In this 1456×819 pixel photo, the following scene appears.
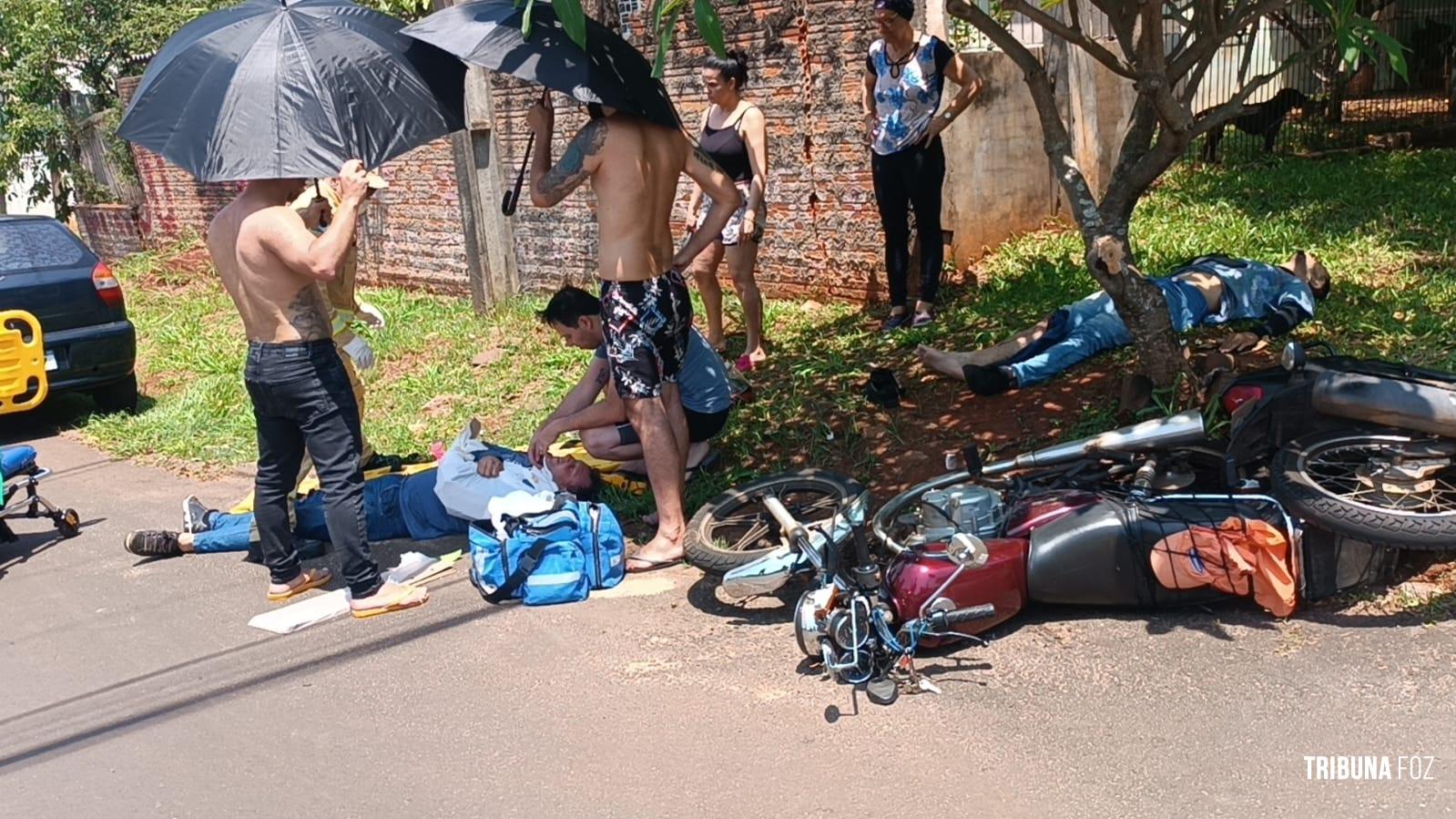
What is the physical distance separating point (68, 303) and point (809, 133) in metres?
5.24

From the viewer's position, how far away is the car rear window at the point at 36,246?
9.27m

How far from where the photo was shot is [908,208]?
320 inches

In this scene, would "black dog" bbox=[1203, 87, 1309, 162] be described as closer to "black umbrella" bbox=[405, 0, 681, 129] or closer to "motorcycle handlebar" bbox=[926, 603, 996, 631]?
"black umbrella" bbox=[405, 0, 681, 129]

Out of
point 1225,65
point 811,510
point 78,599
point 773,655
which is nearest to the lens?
point 773,655

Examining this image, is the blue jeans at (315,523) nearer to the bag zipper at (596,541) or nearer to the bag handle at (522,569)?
the bag handle at (522,569)

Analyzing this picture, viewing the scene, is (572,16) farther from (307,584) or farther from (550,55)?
(307,584)

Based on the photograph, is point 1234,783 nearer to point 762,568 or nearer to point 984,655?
point 984,655

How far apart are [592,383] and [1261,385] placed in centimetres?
286

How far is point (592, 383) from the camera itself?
6152 mm

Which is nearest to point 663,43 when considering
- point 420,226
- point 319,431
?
point 319,431

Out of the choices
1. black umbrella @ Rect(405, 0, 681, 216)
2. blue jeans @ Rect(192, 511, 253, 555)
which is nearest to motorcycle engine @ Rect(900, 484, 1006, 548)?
black umbrella @ Rect(405, 0, 681, 216)

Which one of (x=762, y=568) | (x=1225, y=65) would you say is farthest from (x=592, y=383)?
(x=1225, y=65)

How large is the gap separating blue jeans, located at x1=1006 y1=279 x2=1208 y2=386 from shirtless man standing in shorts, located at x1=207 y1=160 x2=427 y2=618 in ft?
9.94

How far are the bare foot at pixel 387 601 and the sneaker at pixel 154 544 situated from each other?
1463 millimetres
